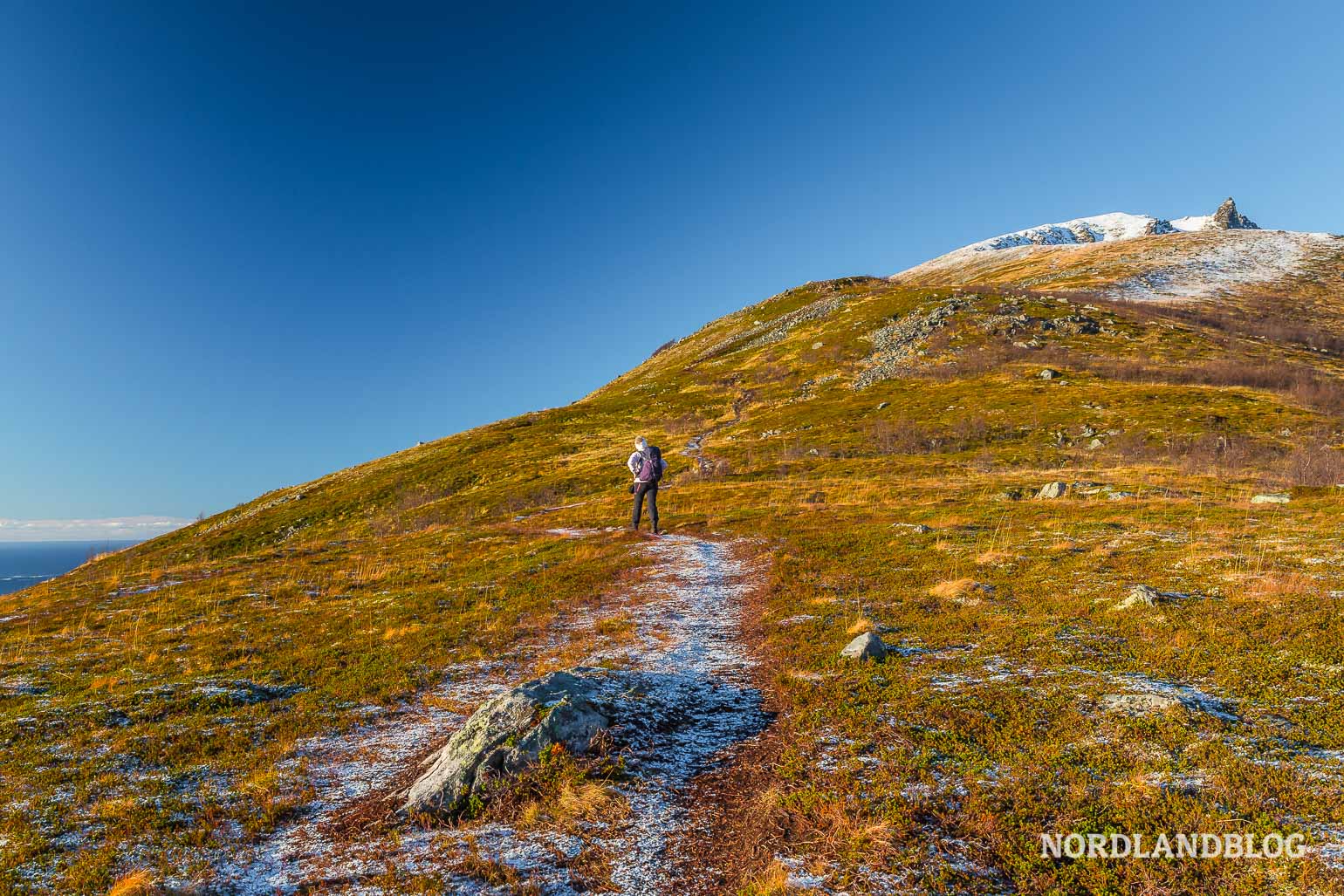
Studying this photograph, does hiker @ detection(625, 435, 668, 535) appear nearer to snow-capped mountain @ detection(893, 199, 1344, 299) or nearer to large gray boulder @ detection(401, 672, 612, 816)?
large gray boulder @ detection(401, 672, 612, 816)

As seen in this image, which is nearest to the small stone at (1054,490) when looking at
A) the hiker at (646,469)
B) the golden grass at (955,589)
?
the golden grass at (955,589)

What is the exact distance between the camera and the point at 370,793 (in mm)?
7969

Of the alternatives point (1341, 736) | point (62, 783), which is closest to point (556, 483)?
point (62, 783)

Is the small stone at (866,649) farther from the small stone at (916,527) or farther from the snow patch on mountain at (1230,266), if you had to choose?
the snow patch on mountain at (1230,266)

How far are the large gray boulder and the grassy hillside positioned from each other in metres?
1.58

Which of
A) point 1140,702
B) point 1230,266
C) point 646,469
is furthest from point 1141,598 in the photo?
point 1230,266

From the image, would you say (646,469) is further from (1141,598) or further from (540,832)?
(540,832)

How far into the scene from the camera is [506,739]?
8219mm

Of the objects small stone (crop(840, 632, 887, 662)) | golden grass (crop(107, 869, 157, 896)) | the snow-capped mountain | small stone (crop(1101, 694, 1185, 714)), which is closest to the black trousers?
small stone (crop(840, 632, 887, 662))

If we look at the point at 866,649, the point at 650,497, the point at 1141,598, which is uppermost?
the point at 650,497

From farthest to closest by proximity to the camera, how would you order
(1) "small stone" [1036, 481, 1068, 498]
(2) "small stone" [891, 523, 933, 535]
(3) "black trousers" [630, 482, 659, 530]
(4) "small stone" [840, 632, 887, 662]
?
(1) "small stone" [1036, 481, 1068, 498]
(3) "black trousers" [630, 482, 659, 530]
(2) "small stone" [891, 523, 933, 535]
(4) "small stone" [840, 632, 887, 662]

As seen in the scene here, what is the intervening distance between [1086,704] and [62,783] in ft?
50.6

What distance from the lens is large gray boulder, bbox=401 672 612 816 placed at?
756 cm

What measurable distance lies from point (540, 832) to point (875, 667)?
6733 millimetres
